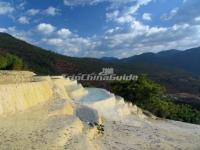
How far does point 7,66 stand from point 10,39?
8478 centimetres

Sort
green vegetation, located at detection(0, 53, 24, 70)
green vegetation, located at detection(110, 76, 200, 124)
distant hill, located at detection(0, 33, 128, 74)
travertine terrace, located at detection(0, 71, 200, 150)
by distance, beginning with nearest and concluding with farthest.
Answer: travertine terrace, located at detection(0, 71, 200, 150) → green vegetation, located at detection(0, 53, 24, 70) → green vegetation, located at detection(110, 76, 200, 124) → distant hill, located at detection(0, 33, 128, 74)

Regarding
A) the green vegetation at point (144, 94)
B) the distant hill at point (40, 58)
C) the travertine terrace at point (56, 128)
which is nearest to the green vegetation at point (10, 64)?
the travertine terrace at point (56, 128)

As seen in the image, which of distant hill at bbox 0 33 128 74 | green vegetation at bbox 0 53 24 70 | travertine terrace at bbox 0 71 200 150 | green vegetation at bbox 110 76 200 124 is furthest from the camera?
distant hill at bbox 0 33 128 74

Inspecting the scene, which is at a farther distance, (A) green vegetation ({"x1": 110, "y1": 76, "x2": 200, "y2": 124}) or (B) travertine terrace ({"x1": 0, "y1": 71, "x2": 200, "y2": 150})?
(A) green vegetation ({"x1": 110, "y1": 76, "x2": 200, "y2": 124})

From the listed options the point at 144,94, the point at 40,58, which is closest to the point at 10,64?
the point at 144,94

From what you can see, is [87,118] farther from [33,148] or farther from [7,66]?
[7,66]

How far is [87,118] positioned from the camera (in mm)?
25266

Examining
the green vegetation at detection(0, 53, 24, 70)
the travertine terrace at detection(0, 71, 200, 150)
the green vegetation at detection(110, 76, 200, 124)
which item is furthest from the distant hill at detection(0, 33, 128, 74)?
the travertine terrace at detection(0, 71, 200, 150)

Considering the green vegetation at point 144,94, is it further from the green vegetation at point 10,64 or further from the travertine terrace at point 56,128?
the travertine terrace at point 56,128

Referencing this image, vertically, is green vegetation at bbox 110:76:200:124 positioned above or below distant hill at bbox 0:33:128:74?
below

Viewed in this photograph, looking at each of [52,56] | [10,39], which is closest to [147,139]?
[52,56]

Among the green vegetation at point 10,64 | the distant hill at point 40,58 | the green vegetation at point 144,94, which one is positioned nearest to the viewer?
the green vegetation at point 10,64

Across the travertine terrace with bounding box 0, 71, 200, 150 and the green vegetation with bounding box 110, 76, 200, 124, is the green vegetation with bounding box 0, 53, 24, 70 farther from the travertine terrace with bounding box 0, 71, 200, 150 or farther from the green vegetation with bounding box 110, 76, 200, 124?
the green vegetation with bounding box 110, 76, 200, 124

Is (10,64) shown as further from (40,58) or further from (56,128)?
(40,58)
